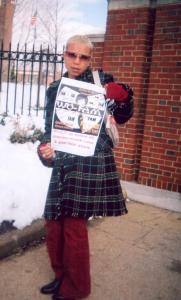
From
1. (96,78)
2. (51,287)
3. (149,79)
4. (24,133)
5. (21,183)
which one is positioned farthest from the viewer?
(24,133)

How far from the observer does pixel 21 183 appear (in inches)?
190

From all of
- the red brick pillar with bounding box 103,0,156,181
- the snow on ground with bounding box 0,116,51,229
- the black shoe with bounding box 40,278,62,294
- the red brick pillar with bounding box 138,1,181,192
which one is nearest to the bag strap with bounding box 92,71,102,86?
the black shoe with bounding box 40,278,62,294

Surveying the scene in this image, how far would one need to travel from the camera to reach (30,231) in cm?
368

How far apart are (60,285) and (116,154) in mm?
2821

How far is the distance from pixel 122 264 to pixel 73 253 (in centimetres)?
95

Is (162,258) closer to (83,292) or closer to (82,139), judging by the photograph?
(83,292)

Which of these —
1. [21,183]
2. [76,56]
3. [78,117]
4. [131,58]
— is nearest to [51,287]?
[78,117]

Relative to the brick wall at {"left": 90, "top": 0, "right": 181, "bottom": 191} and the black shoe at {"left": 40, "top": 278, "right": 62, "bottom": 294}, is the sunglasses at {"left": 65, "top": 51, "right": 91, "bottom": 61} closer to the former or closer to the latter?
the black shoe at {"left": 40, "top": 278, "right": 62, "bottom": 294}

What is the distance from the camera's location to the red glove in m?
2.50

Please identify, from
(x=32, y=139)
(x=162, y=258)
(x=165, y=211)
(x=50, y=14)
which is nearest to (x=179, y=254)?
(x=162, y=258)

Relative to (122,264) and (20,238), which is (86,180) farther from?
(20,238)

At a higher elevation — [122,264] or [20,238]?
[20,238]

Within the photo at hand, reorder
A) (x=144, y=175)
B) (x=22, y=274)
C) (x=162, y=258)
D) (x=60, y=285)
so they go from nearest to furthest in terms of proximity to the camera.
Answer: (x=60, y=285)
(x=22, y=274)
(x=162, y=258)
(x=144, y=175)

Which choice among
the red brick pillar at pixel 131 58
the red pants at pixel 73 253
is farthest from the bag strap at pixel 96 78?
the red brick pillar at pixel 131 58
